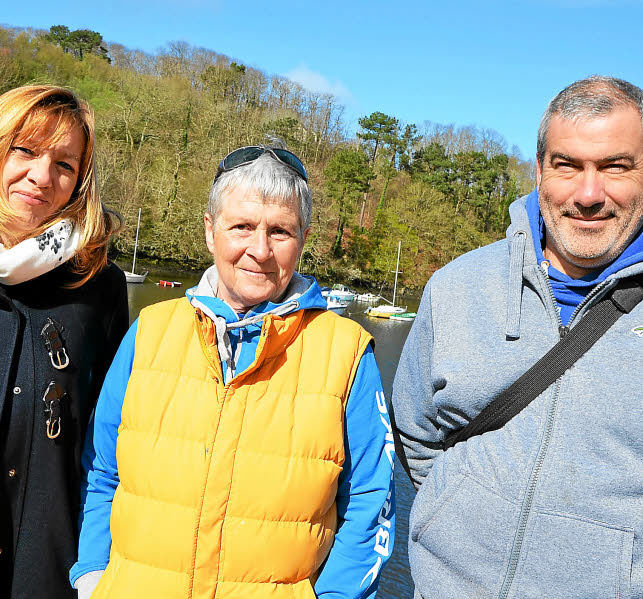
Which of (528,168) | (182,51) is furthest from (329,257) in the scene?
(182,51)

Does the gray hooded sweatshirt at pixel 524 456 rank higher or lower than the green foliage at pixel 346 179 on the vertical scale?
lower

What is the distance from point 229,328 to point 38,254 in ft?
2.14

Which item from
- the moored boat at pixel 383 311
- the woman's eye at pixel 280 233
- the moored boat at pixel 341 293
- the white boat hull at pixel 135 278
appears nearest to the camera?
the woman's eye at pixel 280 233

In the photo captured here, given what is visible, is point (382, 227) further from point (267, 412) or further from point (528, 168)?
point (267, 412)

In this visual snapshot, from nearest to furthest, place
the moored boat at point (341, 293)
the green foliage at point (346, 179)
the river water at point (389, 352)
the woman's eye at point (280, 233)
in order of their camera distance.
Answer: the woman's eye at point (280, 233)
the river water at point (389, 352)
the moored boat at point (341, 293)
the green foliage at point (346, 179)

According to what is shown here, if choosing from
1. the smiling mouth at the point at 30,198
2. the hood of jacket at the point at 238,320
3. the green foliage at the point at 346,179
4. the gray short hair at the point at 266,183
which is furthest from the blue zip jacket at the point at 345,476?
the green foliage at the point at 346,179

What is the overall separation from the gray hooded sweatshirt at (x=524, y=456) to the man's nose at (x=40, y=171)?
1.30 metres

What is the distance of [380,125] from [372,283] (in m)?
11.4

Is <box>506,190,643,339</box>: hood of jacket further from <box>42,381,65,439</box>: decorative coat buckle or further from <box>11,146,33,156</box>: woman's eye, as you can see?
<box>11,146,33,156</box>: woman's eye

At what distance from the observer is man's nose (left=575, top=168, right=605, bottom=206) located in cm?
168

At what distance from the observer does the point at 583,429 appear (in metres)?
1.59

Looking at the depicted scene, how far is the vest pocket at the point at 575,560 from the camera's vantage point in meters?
1.53

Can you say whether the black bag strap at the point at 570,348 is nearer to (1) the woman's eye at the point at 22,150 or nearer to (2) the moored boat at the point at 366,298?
(1) the woman's eye at the point at 22,150

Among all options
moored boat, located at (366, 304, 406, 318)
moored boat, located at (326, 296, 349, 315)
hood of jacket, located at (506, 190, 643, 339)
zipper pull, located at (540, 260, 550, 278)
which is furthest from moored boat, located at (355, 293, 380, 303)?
zipper pull, located at (540, 260, 550, 278)
